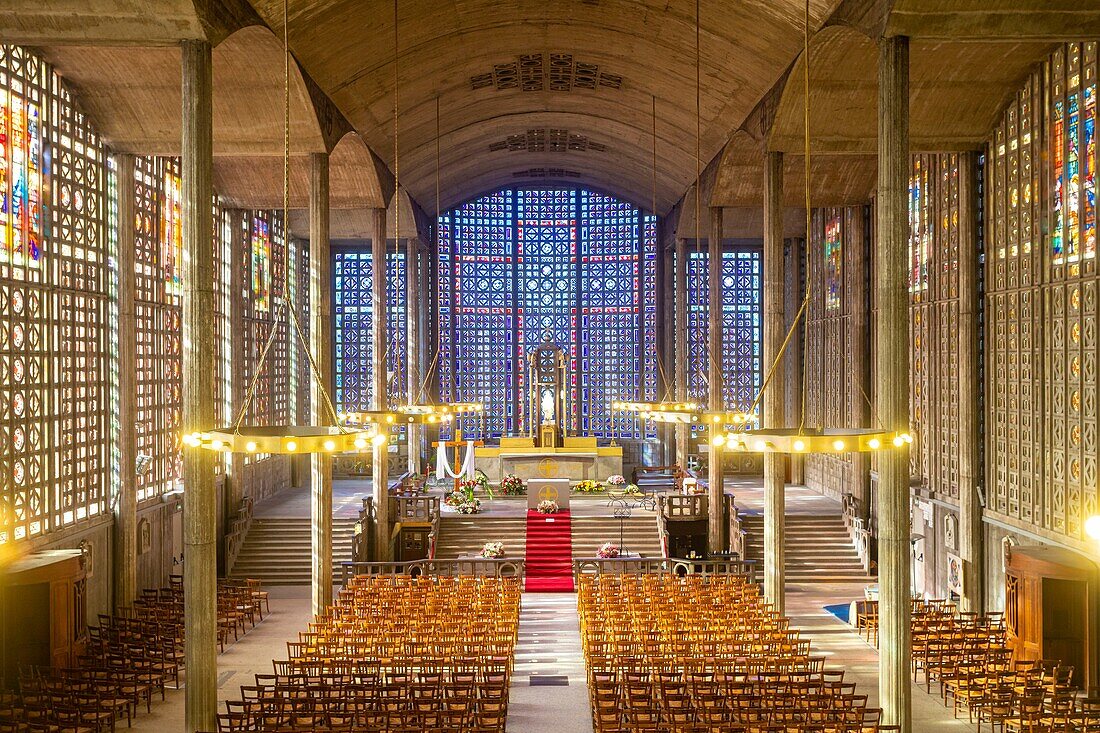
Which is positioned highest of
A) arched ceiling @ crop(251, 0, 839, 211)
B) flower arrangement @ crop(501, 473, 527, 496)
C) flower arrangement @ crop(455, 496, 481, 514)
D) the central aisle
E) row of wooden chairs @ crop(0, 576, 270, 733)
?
arched ceiling @ crop(251, 0, 839, 211)

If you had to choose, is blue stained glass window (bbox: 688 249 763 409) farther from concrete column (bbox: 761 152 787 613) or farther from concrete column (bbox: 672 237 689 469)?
concrete column (bbox: 761 152 787 613)

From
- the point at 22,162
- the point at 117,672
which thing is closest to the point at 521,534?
the point at 117,672

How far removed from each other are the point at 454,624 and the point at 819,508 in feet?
52.2

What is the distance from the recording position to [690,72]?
23.4 m

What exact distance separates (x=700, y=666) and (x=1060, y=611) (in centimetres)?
629

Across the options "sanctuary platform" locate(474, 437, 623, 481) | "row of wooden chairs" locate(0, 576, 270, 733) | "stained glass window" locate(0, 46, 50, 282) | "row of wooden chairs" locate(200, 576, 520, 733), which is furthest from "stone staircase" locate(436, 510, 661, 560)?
"stained glass window" locate(0, 46, 50, 282)

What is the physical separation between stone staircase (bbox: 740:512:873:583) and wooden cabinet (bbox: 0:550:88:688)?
1653 cm

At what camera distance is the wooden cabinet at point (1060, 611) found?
16219mm

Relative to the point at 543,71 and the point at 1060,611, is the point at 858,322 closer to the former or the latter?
the point at 543,71

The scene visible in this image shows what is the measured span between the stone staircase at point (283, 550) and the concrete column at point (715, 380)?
32.8ft

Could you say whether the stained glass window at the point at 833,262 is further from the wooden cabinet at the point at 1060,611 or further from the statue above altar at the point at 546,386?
the wooden cabinet at the point at 1060,611

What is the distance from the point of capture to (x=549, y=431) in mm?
35188

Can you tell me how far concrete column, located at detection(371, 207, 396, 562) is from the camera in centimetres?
2650

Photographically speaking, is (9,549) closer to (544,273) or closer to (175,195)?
(175,195)
